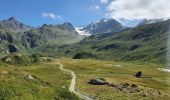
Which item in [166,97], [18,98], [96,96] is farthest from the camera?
[166,97]

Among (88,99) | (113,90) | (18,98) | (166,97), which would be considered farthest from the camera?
(113,90)

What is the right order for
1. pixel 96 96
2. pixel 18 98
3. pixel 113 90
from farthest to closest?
pixel 113 90, pixel 96 96, pixel 18 98

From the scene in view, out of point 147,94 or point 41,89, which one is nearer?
point 41,89

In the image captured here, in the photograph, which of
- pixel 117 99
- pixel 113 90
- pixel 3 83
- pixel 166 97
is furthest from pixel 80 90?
pixel 3 83

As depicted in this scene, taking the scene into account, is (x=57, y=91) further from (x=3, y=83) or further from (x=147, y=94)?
(x=147, y=94)

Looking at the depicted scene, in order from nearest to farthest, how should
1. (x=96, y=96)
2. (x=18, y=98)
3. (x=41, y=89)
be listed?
(x=18, y=98)
(x=41, y=89)
(x=96, y=96)

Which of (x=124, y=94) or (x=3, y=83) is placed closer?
(x=3, y=83)

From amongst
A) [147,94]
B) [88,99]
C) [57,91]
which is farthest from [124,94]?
[57,91]

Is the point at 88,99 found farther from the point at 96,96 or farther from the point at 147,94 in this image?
the point at 147,94

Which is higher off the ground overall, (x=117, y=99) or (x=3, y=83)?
(x=3, y=83)

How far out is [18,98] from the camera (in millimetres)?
70562

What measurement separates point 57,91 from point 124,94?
170 ft

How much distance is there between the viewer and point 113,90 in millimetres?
Answer: 136000

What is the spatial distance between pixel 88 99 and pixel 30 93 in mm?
35624
